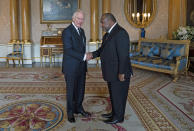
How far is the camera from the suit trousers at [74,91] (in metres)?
2.69

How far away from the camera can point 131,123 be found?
2.72 metres

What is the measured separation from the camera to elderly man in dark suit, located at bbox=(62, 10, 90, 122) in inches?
99.3

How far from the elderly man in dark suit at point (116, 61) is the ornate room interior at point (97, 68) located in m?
0.35

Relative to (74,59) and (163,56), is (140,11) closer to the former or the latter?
(163,56)

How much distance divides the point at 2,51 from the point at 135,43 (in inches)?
222

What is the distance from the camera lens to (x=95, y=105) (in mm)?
3424

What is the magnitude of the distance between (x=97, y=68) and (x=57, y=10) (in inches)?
121

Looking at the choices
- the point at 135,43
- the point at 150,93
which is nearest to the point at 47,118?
the point at 150,93

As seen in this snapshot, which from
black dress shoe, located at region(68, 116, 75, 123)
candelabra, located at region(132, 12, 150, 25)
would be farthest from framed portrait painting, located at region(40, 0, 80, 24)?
black dress shoe, located at region(68, 116, 75, 123)

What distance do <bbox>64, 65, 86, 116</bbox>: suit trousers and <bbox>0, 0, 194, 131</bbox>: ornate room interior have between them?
0.19m

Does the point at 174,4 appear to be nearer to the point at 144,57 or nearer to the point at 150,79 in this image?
the point at 144,57

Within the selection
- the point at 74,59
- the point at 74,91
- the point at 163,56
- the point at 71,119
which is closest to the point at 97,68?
the point at 163,56

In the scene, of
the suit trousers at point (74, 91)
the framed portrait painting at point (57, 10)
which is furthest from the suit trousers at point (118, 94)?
the framed portrait painting at point (57, 10)

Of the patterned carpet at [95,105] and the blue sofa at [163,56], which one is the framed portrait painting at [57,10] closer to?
the blue sofa at [163,56]
